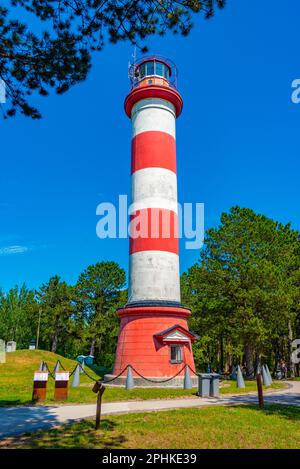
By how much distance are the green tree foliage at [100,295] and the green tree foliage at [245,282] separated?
1729 cm

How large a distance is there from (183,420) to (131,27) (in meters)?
10.00

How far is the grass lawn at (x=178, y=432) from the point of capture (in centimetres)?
721

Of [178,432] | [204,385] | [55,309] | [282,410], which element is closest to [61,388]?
[204,385]

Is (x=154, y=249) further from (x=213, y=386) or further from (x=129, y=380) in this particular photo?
(x=213, y=386)

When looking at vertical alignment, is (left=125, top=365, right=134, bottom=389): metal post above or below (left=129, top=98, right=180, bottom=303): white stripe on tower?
below

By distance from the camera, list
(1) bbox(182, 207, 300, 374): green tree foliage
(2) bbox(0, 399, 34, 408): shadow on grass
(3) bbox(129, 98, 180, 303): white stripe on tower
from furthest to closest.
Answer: (1) bbox(182, 207, 300, 374): green tree foliage, (3) bbox(129, 98, 180, 303): white stripe on tower, (2) bbox(0, 399, 34, 408): shadow on grass

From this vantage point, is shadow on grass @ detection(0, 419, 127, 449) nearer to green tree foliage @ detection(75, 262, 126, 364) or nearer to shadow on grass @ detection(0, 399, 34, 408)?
shadow on grass @ detection(0, 399, 34, 408)

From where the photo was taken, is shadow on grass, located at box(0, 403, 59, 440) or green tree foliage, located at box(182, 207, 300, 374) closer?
shadow on grass, located at box(0, 403, 59, 440)

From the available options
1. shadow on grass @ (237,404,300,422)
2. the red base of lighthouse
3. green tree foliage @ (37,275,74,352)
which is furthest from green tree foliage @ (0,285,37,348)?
shadow on grass @ (237,404,300,422)

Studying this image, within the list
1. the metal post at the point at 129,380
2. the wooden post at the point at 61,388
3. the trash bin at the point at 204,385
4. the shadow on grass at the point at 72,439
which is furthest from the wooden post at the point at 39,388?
the trash bin at the point at 204,385

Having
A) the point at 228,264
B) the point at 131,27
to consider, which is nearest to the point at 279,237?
the point at 228,264

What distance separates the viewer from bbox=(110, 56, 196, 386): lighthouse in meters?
19.1

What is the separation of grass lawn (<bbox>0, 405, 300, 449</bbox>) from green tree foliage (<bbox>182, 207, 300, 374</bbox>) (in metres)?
15.2

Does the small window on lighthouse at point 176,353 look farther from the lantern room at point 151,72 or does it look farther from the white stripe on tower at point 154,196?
the lantern room at point 151,72
